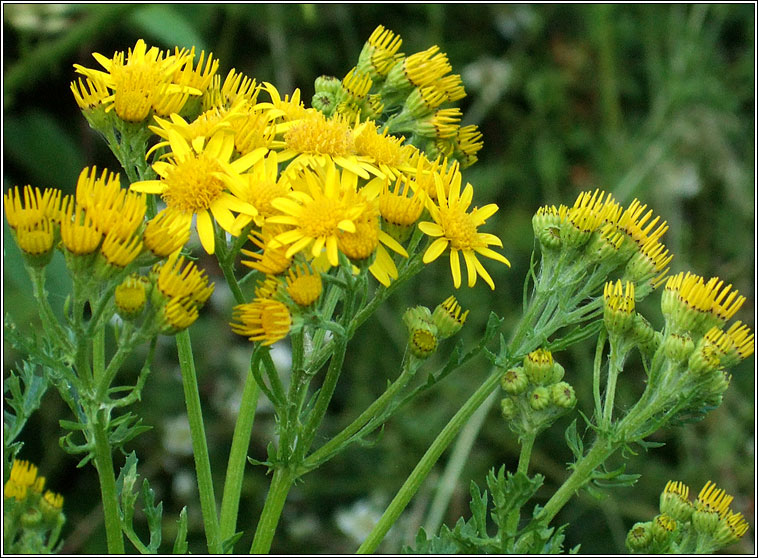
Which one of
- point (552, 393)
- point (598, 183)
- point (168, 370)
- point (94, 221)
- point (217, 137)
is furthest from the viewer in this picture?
point (598, 183)

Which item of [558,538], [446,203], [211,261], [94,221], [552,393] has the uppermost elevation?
[446,203]

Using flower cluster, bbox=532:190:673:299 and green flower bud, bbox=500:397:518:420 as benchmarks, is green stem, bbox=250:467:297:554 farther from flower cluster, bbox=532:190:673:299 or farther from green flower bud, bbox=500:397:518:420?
flower cluster, bbox=532:190:673:299

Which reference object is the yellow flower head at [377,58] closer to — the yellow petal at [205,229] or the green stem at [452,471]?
the yellow petal at [205,229]

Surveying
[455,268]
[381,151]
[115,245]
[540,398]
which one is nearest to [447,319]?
[455,268]

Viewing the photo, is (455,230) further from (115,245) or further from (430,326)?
(115,245)

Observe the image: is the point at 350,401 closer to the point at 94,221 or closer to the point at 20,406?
the point at 20,406

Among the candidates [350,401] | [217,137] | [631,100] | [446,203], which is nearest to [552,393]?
[446,203]
